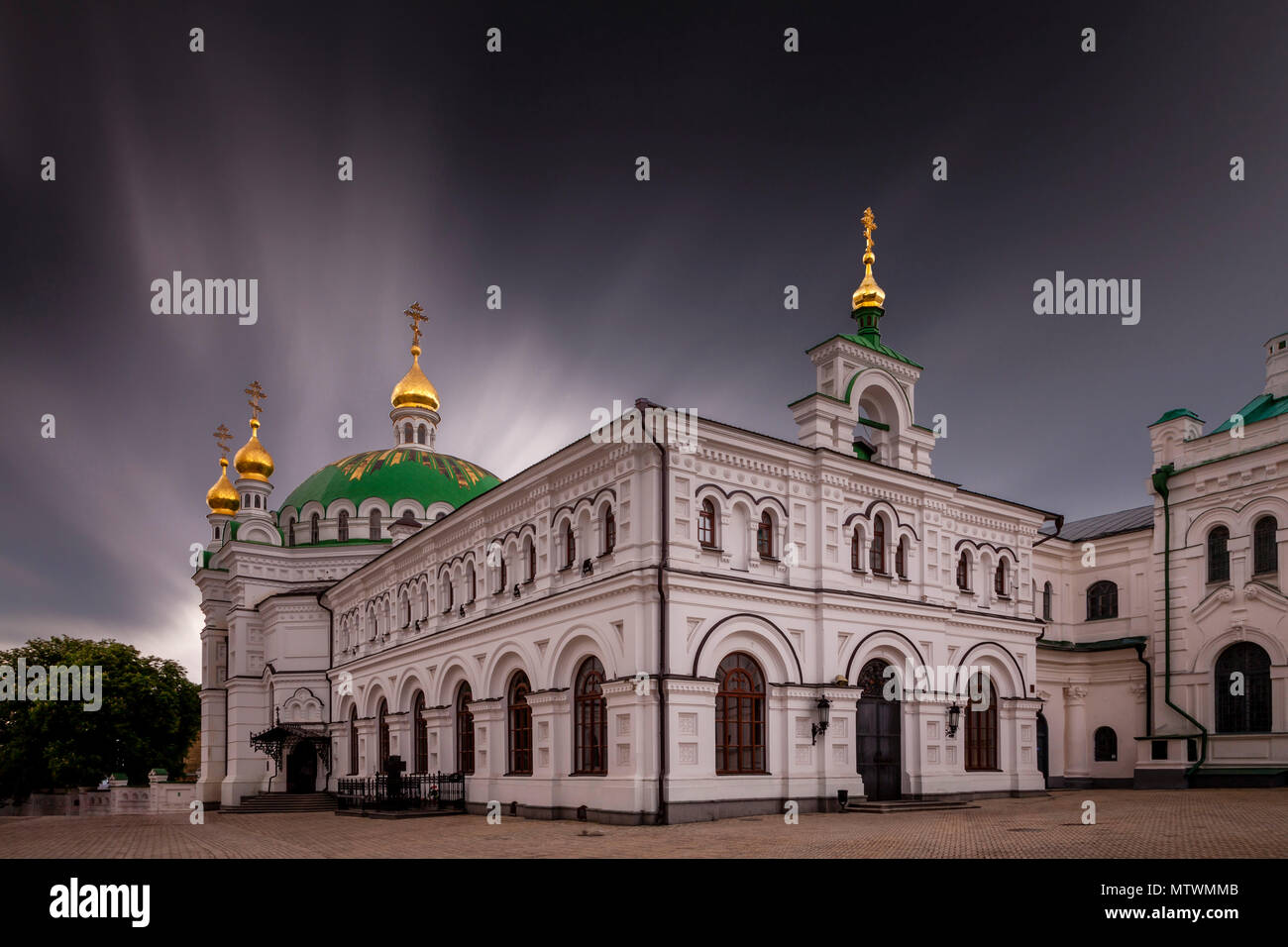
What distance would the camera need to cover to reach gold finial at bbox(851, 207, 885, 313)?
27.6 m

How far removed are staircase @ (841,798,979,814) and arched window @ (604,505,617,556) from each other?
7807 mm

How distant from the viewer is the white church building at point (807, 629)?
2134 cm

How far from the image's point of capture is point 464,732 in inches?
1117

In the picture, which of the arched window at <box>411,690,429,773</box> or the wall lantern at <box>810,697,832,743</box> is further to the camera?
the arched window at <box>411,690,429,773</box>

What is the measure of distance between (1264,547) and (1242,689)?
4201 mm

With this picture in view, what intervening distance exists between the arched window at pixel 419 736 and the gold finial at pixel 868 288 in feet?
57.6

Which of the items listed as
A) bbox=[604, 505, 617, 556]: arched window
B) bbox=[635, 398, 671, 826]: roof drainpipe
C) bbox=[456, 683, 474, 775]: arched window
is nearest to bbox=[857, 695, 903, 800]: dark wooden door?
bbox=[635, 398, 671, 826]: roof drainpipe

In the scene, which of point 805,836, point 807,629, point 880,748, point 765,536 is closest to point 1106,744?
point 880,748

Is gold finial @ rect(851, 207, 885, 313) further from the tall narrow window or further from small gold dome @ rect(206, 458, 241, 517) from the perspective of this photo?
small gold dome @ rect(206, 458, 241, 517)

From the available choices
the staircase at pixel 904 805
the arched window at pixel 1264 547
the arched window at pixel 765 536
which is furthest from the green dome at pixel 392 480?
the arched window at pixel 1264 547

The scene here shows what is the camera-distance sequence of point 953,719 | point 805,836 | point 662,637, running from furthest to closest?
point 953,719
point 662,637
point 805,836

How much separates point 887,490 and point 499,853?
14312 millimetres

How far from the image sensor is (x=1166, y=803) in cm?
2328

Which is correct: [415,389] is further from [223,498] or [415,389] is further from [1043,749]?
[1043,749]
